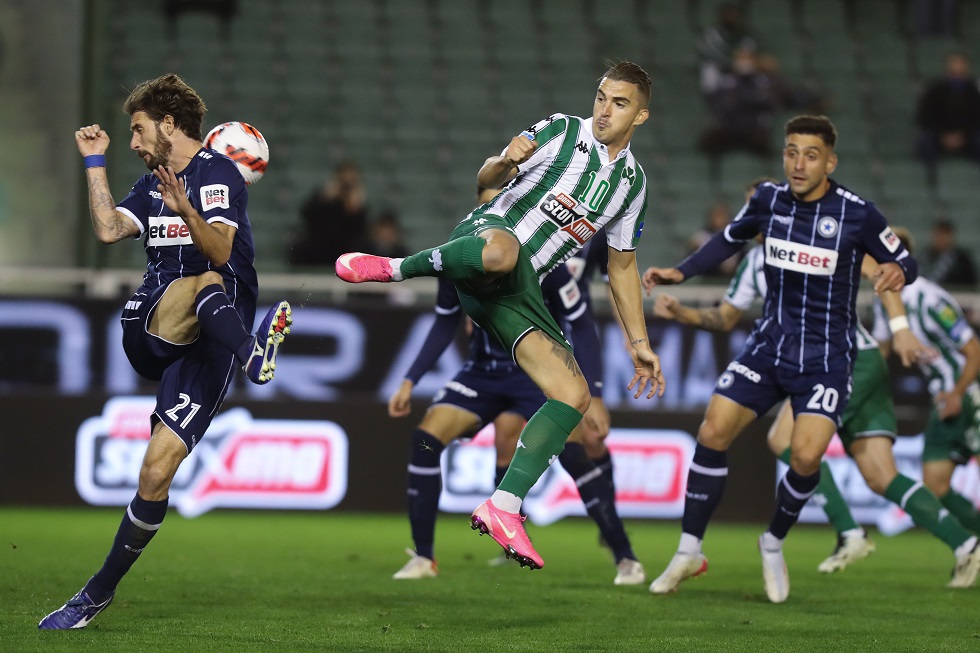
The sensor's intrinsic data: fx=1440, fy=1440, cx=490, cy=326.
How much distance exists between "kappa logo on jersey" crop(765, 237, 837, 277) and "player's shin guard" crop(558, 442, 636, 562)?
5.37 ft

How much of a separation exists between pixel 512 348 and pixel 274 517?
6.13 m

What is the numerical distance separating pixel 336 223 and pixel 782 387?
7.24 metres

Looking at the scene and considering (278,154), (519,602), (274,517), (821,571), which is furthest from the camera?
(278,154)

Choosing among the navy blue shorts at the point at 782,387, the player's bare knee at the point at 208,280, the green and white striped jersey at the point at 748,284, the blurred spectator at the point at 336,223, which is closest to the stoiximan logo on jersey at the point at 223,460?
the blurred spectator at the point at 336,223

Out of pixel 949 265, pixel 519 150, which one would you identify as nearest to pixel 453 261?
pixel 519 150

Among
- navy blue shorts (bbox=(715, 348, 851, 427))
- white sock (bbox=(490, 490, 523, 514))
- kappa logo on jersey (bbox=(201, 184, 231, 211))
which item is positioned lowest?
white sock (bbox=(490, 490, 523, 514))

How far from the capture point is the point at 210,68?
17.1 meters

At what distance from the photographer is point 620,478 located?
12016 mm

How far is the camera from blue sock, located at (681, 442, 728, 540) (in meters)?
7.41

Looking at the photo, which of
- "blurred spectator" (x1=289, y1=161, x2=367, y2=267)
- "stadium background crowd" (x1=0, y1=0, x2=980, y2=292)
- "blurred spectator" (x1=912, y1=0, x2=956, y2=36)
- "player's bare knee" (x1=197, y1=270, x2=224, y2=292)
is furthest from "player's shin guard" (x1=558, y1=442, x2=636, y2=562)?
"blurred spectator" (x1=912, y1=0, x2=956, y2=36)

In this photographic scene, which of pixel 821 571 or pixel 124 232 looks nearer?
pixel 124 232

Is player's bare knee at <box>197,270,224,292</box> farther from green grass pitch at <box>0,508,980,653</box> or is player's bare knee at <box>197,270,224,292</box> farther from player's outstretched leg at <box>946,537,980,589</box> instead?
player's outstretched leg at <box>946,537,980,589</box>

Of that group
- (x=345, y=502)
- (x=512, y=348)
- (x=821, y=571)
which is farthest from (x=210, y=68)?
(x=512, y=348)

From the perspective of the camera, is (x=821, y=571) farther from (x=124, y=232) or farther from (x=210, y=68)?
(x=210, y=68)
